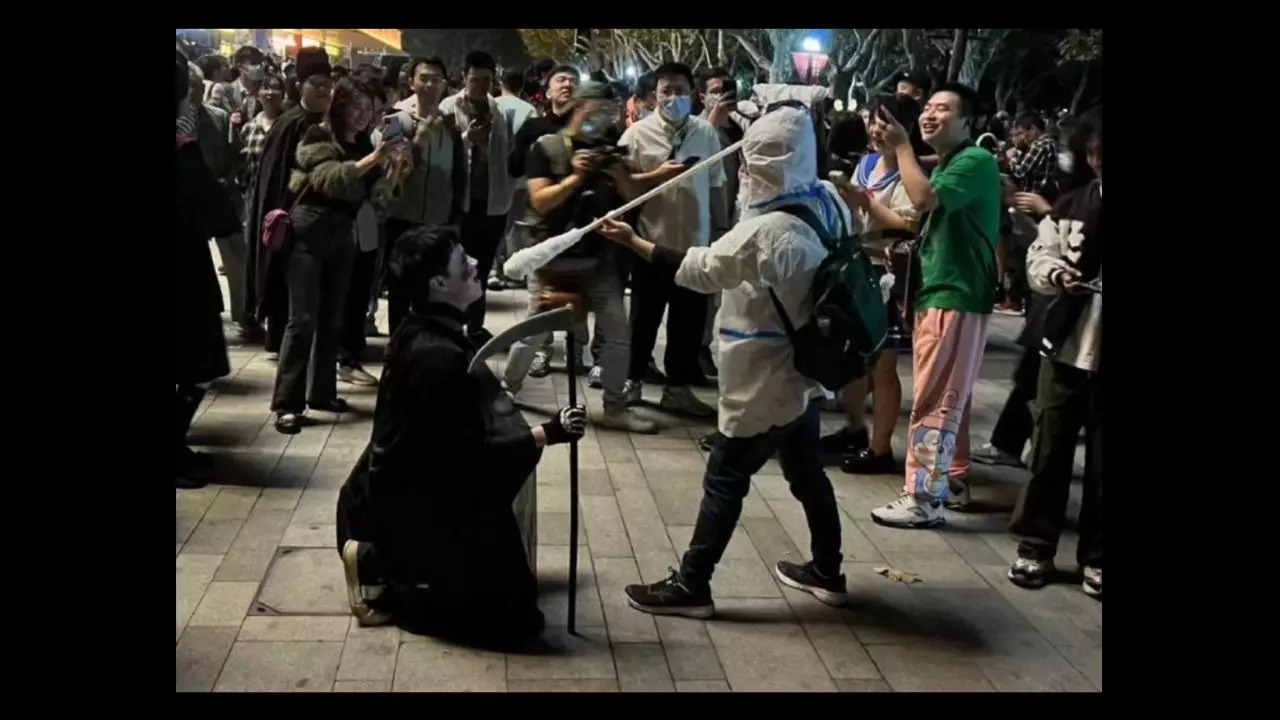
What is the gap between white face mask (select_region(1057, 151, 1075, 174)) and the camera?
3.85 metres

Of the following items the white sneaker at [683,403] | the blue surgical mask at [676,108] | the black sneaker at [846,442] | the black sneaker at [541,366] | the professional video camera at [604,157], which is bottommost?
the black sneaker at [846,442]

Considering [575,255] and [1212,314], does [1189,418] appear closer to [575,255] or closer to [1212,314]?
[1212,314]

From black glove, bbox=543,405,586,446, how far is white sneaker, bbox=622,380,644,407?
1919 millimetres

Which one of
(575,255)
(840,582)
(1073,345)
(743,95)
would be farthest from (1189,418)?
(743,95)

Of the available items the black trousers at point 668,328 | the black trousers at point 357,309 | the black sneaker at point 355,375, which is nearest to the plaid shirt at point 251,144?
the black trousers at point 357,309

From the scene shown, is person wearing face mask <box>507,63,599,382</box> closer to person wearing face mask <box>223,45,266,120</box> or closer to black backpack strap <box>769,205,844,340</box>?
black backpack strap <box>769,205,844,340</box>

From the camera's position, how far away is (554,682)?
3.05m

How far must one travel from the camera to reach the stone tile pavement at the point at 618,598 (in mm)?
3084

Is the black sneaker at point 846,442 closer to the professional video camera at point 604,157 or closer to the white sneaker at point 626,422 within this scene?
the white sneaker at point 626,422

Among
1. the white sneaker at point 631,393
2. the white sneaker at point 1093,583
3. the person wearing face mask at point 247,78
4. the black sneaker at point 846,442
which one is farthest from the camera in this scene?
the white sneaker at point 631,393

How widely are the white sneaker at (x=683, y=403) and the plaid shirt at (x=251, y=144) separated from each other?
1.94 m

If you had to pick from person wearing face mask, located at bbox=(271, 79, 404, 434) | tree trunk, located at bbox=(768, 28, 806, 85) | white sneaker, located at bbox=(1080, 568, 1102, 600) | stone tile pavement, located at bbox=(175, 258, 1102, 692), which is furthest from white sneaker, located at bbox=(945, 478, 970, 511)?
person wearing face mask, located at bbox=(271, 79, 404, 434)

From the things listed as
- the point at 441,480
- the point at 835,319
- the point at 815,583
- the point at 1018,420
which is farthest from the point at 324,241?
the point at 1018,420

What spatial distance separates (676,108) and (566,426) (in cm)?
198
